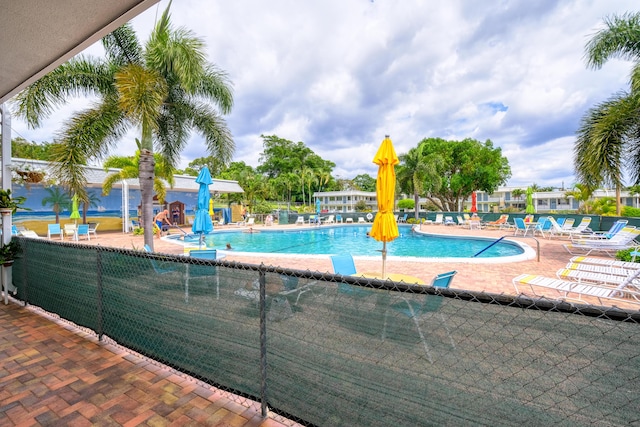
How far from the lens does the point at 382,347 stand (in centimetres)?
180

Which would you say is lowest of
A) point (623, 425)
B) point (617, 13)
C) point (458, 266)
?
point (458, 266)

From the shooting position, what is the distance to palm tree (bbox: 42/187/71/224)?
1845cm

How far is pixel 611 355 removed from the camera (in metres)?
1.31

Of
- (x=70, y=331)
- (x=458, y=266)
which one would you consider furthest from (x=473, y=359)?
(x=458, y=266)

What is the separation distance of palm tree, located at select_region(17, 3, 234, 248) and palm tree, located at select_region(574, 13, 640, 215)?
11.4 meters

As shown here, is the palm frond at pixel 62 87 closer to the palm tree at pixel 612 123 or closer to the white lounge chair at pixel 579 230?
the palm tree at pixel 612 123

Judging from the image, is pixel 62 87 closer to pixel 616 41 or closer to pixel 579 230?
pixel 616 41

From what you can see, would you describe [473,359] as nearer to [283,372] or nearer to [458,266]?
[283,372]

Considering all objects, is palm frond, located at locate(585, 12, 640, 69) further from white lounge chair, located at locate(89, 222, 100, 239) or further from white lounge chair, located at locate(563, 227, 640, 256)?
white lounge chair, located at locate(89, 222, 100, 239)

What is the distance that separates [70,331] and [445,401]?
4631 millimetres

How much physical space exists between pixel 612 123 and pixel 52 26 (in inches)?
490

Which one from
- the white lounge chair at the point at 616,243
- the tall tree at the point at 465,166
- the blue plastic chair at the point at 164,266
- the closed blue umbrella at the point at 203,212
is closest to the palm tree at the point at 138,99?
the closed blue umbrella at the point at 203,212

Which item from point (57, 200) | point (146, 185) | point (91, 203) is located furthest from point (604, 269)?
point (57, 200)

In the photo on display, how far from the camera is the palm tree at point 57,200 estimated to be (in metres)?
18.5
